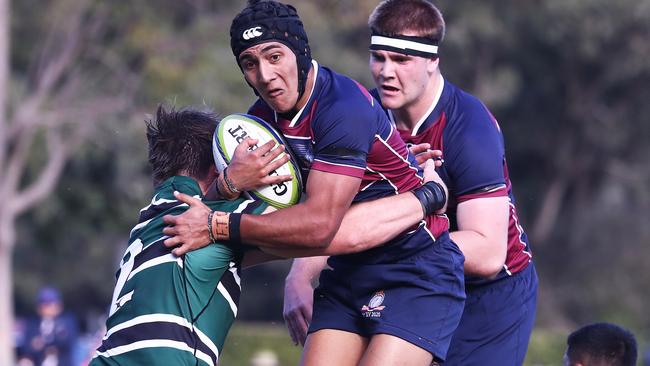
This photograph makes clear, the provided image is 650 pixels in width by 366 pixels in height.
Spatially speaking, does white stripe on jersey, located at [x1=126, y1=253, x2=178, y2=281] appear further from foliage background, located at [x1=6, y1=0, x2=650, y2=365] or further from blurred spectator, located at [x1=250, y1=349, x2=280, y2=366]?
foliage background, located at [x1=6, y1=0, x2=650, y2=365]

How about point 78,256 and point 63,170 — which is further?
point 78,256

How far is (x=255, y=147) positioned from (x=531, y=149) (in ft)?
106

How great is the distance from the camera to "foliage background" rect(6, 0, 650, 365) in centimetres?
2786

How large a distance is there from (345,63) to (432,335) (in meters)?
24.3

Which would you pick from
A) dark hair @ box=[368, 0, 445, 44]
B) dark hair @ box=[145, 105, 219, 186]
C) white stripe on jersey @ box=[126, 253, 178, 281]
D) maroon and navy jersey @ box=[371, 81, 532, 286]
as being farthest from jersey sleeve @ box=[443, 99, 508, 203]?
white stripe on jersey @ box=[126, 253, 178, 281]

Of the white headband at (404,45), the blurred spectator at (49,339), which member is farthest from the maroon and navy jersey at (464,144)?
the blurred spectator at (49,339)

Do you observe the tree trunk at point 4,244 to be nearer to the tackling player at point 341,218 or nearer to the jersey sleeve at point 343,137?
the tackling player at point 341,218

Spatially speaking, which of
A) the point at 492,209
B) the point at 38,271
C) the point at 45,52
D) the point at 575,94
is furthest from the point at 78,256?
the point at 492,209

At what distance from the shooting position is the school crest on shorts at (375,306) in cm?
508

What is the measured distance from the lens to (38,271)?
36.4 meters

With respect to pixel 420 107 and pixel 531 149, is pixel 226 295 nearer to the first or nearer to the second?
pixel 420 107

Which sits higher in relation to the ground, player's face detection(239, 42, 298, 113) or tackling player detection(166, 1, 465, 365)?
player's face detection(239, 42, 298, 113)

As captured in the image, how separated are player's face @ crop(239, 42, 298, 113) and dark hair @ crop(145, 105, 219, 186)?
313 mm

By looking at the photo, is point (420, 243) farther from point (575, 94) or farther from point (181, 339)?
point (575, 94)
